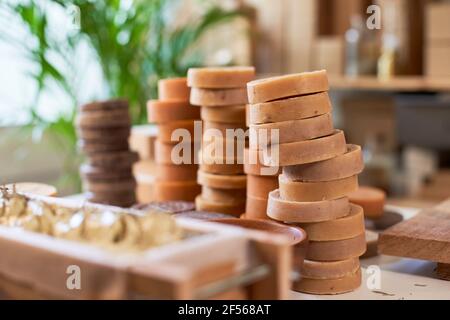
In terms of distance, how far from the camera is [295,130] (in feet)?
3.99

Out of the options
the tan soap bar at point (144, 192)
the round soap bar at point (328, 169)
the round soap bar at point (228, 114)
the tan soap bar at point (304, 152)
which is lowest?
the tan soap bar at point (144, 192)

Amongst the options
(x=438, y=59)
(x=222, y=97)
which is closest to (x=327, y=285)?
(x=222, y=97)

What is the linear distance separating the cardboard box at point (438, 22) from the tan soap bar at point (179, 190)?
2002 mm

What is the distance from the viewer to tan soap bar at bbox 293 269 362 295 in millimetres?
1273

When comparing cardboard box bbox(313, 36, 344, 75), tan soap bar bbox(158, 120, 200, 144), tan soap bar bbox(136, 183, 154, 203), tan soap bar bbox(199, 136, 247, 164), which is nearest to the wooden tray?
tan soap bar bbox(199, 136, 247, 164)

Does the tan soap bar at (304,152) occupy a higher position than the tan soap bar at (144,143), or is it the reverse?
the tan soap bar at (304,152)

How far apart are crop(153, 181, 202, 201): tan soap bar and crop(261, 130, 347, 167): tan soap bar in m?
0.55

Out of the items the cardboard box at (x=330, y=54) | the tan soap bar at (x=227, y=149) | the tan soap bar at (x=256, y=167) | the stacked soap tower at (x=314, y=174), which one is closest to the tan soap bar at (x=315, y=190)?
the stacked soap tower at (x=314, y=174)

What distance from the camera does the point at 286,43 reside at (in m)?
3.92

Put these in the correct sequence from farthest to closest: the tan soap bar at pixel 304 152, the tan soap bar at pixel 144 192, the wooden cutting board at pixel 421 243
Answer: the tan soap bar at pixel 144 192, the wooden cutting board at pixel 421 243, the tan soap bar at pixel 304 152

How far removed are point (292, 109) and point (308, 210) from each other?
0.61 ft

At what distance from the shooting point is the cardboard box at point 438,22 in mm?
3270

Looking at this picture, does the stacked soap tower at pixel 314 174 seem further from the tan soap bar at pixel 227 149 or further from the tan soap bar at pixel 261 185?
the tan soap bar at pixel 227 149
